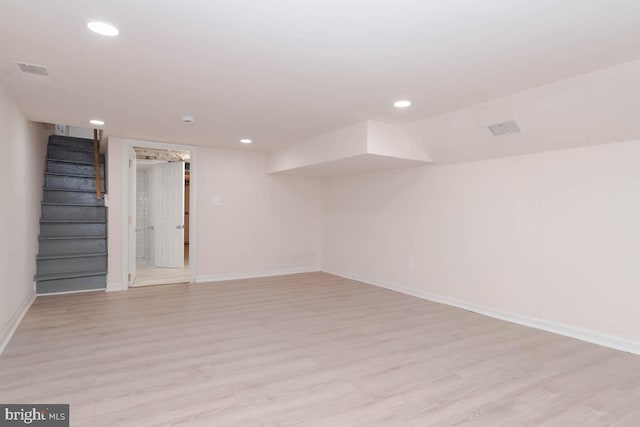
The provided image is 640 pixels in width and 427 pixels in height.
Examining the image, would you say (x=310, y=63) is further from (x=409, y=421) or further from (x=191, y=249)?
(x=191, y=249)

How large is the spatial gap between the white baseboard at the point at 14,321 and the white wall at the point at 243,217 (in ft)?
3.39

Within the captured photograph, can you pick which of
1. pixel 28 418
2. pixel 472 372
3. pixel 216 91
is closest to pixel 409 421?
pixel 472 372

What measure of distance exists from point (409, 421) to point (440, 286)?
2.94 metres

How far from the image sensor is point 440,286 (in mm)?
4773

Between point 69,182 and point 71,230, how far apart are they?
77 centimetres

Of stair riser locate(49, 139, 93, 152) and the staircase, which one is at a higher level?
stair riser locate(49, 139, 93, 152)

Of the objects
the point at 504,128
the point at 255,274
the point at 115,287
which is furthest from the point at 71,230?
the point at 504,128

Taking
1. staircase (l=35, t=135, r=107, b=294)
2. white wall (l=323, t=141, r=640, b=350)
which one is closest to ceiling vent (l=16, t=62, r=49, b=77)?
staircase (l=35, t=135, r=107, b=294)

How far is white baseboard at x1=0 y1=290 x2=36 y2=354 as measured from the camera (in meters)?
3.06

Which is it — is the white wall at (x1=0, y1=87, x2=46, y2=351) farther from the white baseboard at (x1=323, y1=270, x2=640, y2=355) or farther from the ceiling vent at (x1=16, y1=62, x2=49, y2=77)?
the white baseboard at (x1=323, y1=270, x2=640, y2=355)

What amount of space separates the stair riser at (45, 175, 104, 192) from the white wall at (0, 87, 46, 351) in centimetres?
40

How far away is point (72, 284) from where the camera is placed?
495 cm

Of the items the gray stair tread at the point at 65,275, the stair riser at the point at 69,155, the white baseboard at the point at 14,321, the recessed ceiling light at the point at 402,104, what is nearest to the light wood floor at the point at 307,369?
the white baseboard at the point at 14,321

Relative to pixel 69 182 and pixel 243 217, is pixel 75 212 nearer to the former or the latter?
pixel 69 182
